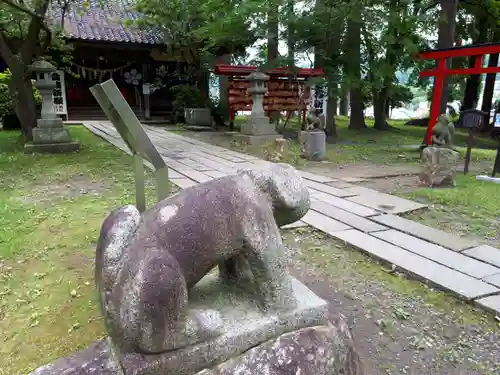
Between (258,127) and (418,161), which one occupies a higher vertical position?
(258,127)

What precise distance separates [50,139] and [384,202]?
294 inches

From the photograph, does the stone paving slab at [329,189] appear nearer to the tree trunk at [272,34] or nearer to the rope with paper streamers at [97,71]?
the tree trunk at [272,34]

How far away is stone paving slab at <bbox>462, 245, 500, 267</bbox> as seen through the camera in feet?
12.2

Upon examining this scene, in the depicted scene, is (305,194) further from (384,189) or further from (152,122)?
(152,122)

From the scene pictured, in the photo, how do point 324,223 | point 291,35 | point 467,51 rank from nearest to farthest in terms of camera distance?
1. point 324,223
2. point 467,51
3. point 291,35

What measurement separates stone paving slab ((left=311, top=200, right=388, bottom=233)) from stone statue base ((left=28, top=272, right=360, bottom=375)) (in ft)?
8.78

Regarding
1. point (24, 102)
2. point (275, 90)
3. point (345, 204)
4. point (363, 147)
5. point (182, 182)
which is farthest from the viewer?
point (275, 90)

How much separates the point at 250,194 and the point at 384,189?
5.39m

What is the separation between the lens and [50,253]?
3807mm

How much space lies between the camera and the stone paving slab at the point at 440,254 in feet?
11.5

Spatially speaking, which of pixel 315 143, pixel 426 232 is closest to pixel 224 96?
pixel 315 143

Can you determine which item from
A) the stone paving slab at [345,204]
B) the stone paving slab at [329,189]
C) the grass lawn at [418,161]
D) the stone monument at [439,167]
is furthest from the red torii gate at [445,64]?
the stone paving slab at [345,204]

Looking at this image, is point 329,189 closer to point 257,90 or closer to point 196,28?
point 257,90

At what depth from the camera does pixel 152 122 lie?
16.5 m
